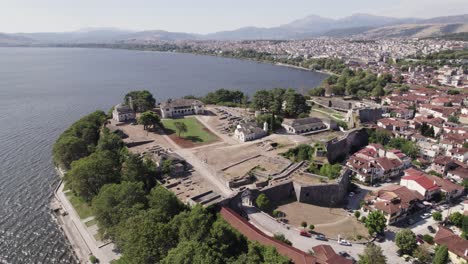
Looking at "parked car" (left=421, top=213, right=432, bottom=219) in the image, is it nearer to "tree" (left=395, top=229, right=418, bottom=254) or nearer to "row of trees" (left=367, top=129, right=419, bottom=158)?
"tree" (left=395, top=229, right=418, bottom=254)

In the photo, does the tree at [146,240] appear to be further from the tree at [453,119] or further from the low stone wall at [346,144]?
the tree at [453,119]

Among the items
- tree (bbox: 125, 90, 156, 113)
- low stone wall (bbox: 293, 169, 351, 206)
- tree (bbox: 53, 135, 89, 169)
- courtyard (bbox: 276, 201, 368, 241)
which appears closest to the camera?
courtyard (bbox: 276, 201, 368, 241)

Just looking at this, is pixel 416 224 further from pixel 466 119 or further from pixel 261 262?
pixel 466 119

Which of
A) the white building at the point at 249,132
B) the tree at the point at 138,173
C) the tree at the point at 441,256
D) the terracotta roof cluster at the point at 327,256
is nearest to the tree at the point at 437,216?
the tree at the point at 441,256

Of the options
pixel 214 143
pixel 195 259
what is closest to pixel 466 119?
pixel 214 143

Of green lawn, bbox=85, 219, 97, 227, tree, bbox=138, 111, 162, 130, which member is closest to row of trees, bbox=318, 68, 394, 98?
tree, bbox=138, 111, 162, 130

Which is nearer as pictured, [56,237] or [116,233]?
[116,233]

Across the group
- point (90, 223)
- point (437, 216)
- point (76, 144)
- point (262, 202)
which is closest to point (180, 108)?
point (76, 144)
